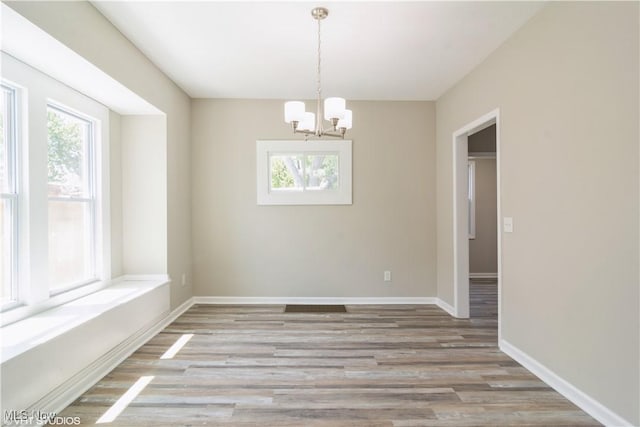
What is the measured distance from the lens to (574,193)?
A: 202cm

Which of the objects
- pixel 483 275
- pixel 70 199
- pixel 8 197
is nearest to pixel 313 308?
pixel 70 199

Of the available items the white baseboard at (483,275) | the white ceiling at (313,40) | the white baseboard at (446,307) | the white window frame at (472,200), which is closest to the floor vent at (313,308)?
the white baseboard at (446,307)

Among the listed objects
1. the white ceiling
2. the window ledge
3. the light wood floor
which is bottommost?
the light wood floor

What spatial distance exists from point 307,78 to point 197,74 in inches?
46.0

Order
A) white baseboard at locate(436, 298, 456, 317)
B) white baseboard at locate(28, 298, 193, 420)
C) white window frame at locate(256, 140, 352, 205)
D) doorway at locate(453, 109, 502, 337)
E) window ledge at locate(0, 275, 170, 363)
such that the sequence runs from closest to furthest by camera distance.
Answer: window ledge at locate(0, 275, 170, 363), white baseboard at locate(28, 298, 193, 420), doorway at locate(453, 109, 502, 337), white baseboard at locate(436, 298, 456, 317), white window frame at locate(256, 140, 352, 205)

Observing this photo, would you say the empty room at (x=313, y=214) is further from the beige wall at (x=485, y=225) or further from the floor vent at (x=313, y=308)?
the beige wall at (x=485, y=225)

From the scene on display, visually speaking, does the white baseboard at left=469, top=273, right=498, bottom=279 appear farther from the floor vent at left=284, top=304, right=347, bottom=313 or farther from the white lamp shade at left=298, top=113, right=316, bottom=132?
the white lamp shade at left=298, top=113, right=316, bottom=132

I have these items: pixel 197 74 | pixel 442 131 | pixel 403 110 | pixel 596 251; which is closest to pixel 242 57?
pixel 197 74

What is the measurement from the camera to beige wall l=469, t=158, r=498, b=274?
575 cm

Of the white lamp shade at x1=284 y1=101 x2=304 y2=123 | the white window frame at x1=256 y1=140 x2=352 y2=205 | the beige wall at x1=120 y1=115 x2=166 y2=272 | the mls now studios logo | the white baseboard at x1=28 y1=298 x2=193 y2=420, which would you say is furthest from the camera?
the white window frame at x1=256 y1=140 x2=352 y2=205

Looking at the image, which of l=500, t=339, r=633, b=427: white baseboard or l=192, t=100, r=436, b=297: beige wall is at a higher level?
l=192, t=100, r=436, b=297: beige wall

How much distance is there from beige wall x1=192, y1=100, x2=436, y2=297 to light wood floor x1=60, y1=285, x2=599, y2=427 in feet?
2.58

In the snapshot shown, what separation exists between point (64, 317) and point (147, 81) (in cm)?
212

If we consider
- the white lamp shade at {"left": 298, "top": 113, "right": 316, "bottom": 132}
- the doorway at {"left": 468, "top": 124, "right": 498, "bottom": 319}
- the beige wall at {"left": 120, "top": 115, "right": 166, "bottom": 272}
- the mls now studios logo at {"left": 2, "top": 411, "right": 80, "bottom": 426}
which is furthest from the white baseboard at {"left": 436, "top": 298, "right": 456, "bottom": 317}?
the mls now studios logo at {"left": 2, "top": 411, "right": 80, "bottom": 426}
